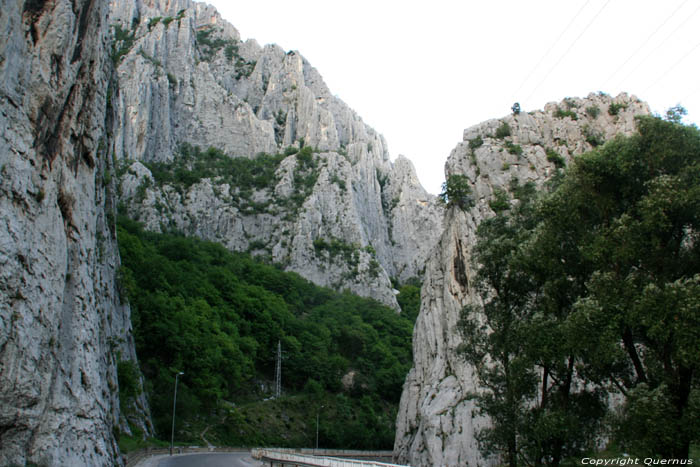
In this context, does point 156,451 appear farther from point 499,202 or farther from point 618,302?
point 618,302

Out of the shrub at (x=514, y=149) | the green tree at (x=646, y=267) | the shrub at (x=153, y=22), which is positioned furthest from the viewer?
the shrub at (x=153, y=22)

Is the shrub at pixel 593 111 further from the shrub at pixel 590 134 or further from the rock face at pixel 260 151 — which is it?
the rock face at pixel 260 151

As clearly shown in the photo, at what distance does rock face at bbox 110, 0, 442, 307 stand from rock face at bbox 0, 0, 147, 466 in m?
72.7

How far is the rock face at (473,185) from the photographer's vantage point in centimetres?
4331

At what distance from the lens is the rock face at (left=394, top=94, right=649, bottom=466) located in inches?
1705

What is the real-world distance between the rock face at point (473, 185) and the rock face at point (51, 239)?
83.1ft

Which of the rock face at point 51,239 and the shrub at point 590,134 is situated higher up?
the shrub at point 590,134

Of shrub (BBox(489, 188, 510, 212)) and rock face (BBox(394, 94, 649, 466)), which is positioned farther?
rock face (BBox(394, 94, 649, 466))

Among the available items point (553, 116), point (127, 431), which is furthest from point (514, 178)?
point (127, 431)

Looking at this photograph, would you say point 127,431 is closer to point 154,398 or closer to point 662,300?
point 154,398

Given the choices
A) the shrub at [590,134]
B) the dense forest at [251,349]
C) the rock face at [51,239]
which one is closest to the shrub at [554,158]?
the shrub at [590,134]

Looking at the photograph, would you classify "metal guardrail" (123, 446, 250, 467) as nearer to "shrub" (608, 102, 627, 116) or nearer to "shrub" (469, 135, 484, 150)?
"shrub" (469, 135, 484, 150)

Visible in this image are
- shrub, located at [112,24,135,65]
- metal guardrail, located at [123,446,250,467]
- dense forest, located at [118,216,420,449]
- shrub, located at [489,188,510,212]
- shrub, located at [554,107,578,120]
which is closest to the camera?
metal guardrail, located at [123,446,250,467]

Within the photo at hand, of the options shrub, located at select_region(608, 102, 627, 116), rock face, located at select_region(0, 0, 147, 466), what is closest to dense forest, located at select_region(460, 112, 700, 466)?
rock face, located at select_region(0, 0, 147, 466)
